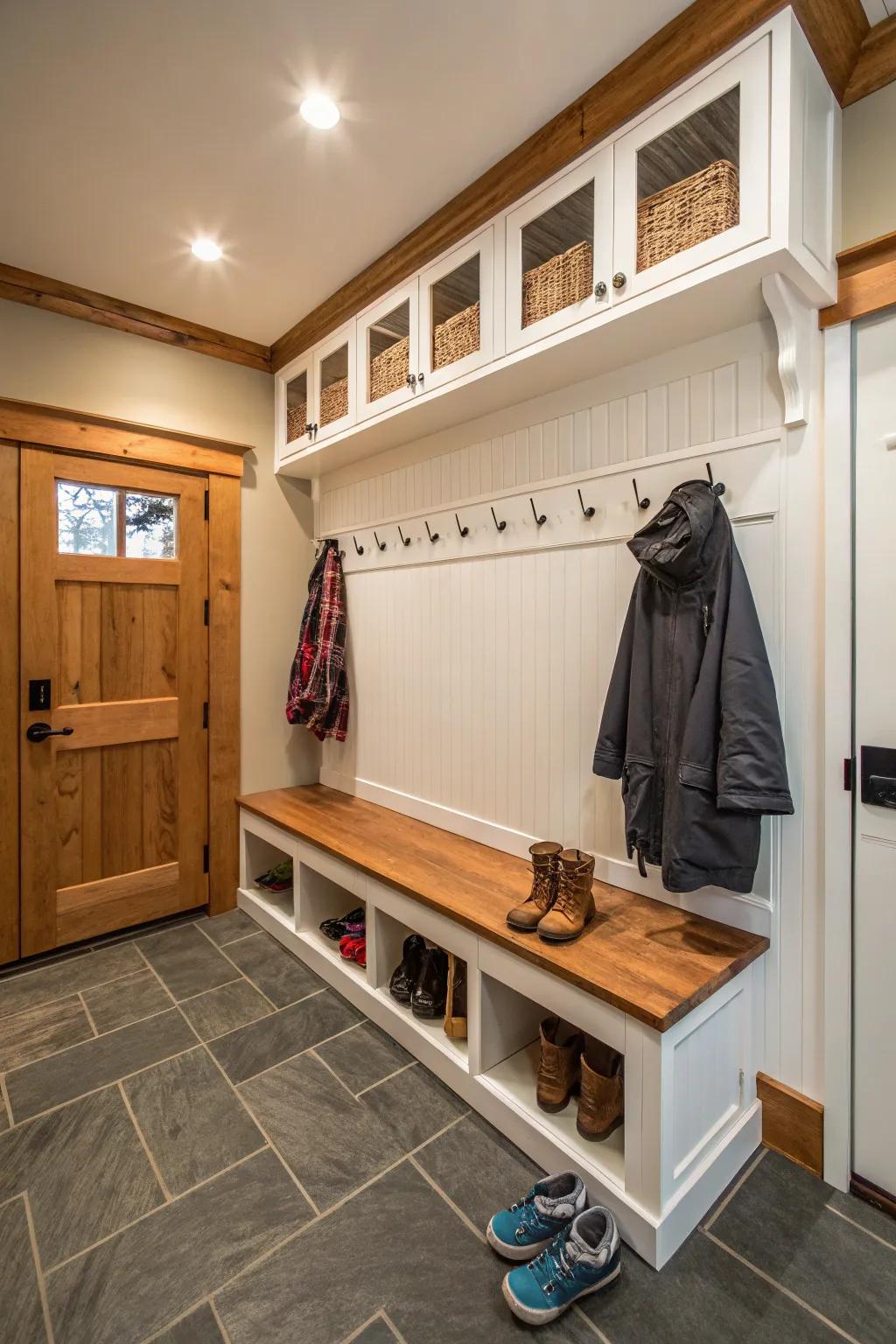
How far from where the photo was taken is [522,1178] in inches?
61.7

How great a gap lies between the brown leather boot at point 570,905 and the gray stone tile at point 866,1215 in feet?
2.74

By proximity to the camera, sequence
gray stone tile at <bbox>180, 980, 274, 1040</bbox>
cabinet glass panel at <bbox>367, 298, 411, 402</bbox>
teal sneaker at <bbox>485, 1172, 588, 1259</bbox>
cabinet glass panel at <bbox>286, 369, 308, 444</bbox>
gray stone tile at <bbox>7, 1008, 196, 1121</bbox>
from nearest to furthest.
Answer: teal sneaker at <bbox>485, 1172, 588, 1259</bbox>
gray stone tile at <bbox>7, 1008, 196, 1121</bbox>
gray stone tile at <bbox>180, 980, 274, 1040</bbox>
cabinet glass panel at <bbox>367, 298, 411, 402</bbox>
cabinet glass panel at <bbox>286, 369, 308, 444</bbox>

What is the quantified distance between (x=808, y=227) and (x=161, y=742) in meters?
2.98

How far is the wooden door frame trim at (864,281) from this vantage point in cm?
147

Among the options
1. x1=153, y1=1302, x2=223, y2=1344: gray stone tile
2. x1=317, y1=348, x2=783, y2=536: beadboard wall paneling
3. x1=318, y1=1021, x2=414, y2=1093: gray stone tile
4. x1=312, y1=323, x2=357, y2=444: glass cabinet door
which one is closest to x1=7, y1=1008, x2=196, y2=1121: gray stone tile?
x1=318, y1=1021, x2=414, y2=1093: gray stone tile

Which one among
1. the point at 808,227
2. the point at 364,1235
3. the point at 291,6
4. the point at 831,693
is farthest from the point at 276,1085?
the point at 291,6

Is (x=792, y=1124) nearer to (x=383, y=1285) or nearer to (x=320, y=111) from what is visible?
(x=383, y=1285)

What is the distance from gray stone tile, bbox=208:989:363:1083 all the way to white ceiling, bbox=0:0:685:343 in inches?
109

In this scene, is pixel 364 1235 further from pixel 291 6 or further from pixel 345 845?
pixel 291 6

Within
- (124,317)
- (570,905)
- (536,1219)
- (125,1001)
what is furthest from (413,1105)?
(124,317)

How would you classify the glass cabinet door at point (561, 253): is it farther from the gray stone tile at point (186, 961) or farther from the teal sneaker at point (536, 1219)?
the gray stone tile at point (186, 961)

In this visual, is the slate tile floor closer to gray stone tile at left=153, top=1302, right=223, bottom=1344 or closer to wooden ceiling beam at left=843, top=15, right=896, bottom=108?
gray stone tile at left=153, top=1302, right=223, bottom=1344

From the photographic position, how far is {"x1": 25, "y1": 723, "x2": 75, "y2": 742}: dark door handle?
2.60m

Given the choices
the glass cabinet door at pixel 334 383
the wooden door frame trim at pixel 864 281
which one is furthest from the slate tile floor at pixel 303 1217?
the glass cabinet door at pixel 334 383
